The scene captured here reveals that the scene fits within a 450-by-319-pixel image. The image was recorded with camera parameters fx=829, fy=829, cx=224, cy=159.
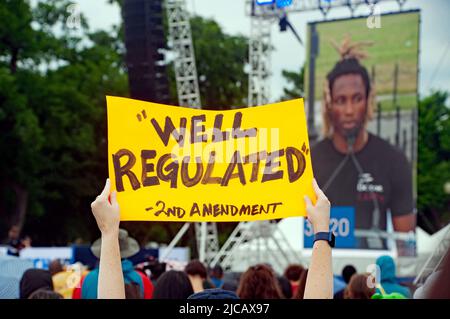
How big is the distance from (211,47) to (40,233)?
8.66m

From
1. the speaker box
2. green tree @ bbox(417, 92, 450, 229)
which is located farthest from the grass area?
green tree @ bbox(417, 92, 450, 229)

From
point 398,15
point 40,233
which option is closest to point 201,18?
point 40,233

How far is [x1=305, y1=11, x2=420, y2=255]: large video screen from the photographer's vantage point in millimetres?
15562

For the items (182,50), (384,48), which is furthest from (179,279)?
(182,50)

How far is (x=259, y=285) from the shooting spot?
4145 mm

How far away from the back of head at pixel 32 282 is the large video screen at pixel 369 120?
1142 centimetres

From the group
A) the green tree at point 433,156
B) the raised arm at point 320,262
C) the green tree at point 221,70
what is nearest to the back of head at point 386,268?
the raised arm at point 320,262

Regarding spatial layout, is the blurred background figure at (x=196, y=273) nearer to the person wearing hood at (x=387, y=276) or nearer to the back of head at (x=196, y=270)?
the back of head at (x=196, y=270)

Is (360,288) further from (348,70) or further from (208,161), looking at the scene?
(348,70)

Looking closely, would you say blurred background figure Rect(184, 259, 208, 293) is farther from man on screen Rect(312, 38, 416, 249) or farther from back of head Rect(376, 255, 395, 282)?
man on screen Rect(312, 38, 416, 249)

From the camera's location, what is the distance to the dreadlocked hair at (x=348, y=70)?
15.9m

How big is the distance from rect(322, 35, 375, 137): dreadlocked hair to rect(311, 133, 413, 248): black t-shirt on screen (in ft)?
1.54
